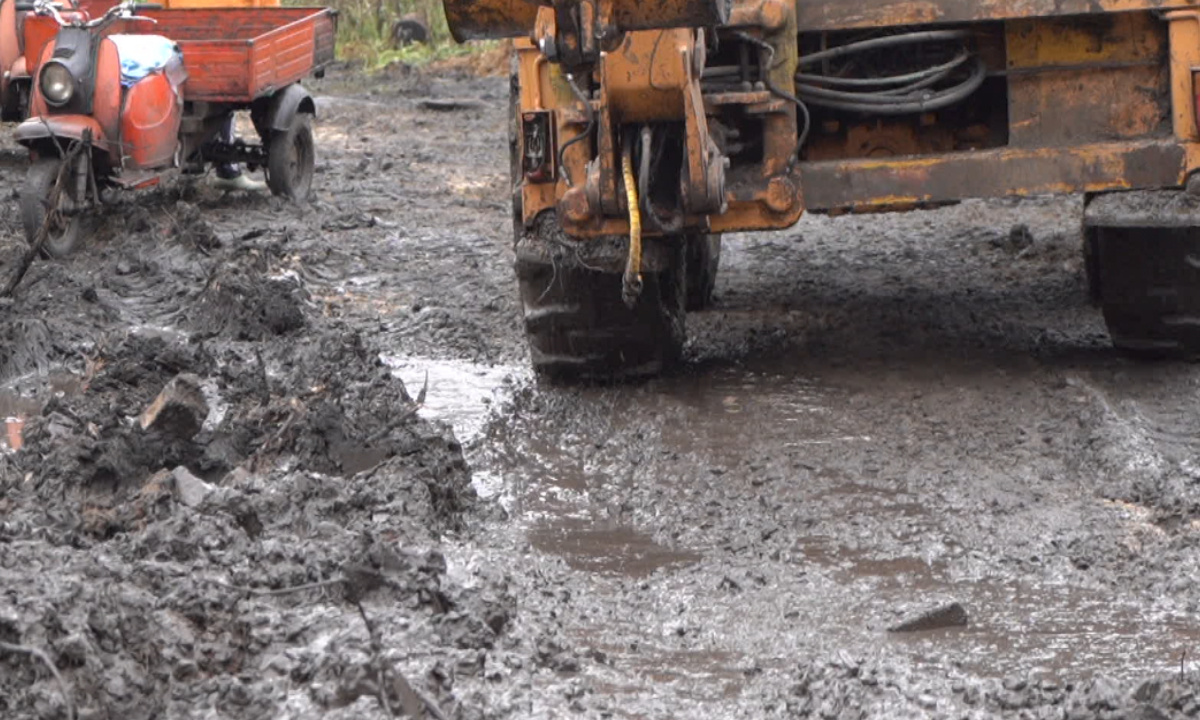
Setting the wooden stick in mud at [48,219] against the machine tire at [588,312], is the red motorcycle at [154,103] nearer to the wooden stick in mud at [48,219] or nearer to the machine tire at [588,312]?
the wooden stick in mud at [48,219]

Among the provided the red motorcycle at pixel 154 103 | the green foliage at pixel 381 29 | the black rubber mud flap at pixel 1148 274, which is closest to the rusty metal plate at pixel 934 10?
the black rubber mud flap at pixel 1148 274

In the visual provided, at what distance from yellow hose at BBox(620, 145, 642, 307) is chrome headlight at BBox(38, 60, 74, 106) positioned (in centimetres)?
442

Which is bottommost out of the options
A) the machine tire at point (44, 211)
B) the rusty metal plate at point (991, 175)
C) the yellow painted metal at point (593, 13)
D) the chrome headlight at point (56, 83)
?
the machine tire at point (44, 211)

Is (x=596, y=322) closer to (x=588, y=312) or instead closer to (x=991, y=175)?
(x=588, y=312)

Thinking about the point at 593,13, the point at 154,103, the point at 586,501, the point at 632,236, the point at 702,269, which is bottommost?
the point at 586,501

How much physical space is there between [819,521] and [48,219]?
4.61 metres

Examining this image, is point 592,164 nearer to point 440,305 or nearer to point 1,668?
point 440,305

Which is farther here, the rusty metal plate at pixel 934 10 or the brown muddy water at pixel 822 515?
the rusty metal plate at pixel 934 10

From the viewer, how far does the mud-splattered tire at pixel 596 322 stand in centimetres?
670

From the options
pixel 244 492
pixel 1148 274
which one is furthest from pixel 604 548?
pixel 1148 274

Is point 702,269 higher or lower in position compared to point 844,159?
lower

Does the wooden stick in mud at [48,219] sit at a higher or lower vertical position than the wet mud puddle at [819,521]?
higher

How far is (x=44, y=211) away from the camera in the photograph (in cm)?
915

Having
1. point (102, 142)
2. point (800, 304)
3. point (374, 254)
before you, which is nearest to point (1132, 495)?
point (800, 304)
